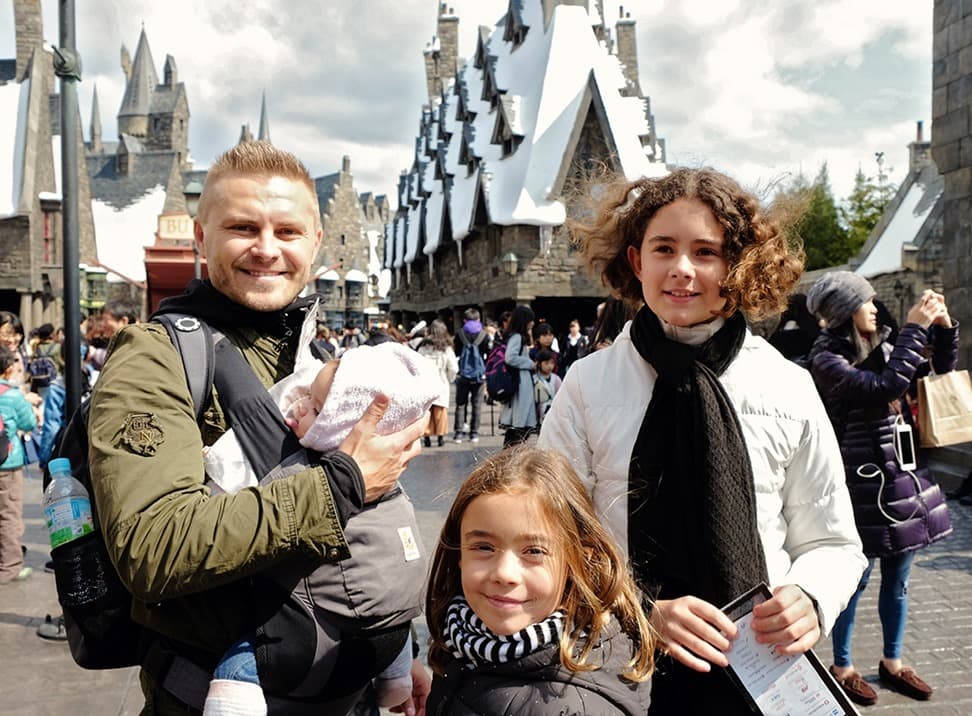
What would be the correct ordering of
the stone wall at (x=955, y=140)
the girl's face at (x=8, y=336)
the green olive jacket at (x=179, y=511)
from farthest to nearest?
the stone wall at (x=955, y=140) < the girl's face at (x=8, y=336) < the green olive jacket at (x=179, y=511)

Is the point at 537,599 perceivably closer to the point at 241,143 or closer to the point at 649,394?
the point at 649,394

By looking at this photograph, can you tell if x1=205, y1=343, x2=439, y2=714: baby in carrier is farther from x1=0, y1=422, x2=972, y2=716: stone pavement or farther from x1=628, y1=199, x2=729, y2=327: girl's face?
x1=0, y1=422, x2=972, y2=716: stone pavement

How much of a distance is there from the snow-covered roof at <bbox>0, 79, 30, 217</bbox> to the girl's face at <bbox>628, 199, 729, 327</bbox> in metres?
24.5

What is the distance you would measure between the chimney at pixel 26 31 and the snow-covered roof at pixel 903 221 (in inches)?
992

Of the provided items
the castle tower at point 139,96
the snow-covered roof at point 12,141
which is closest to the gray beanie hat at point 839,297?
the snow-covered roof at point 12,141

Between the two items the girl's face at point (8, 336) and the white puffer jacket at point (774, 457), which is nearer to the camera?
the white puffer jacket at point (774, 457)

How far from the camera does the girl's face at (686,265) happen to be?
1.69 metres

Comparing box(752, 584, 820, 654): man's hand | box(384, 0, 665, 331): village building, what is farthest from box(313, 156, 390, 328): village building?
box(752, 584, 820, 654): man's hand

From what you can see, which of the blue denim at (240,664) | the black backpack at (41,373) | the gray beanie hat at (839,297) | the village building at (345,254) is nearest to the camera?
the blue denim at (240,664)

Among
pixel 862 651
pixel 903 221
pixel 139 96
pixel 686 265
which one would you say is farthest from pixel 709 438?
pixel 139 96

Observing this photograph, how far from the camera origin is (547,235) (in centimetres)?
2264

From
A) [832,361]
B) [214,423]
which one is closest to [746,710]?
[214,423]

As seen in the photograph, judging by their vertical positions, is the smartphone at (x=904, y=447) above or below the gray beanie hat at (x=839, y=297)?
below

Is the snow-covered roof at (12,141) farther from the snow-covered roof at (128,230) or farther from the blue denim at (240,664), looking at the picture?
the blue denim at (240,664)
